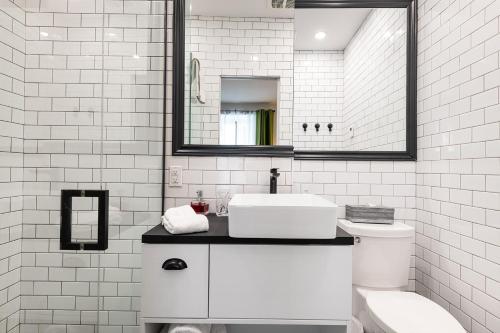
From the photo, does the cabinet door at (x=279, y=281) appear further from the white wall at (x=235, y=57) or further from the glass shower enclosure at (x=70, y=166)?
the white wall at (x=235, y=57)

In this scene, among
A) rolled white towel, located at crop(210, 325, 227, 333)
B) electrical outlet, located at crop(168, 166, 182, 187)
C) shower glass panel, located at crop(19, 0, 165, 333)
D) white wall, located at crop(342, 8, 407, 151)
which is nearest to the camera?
shower glass panel, located at crop(19, 0, 165, 333)

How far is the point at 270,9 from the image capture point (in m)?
1.81

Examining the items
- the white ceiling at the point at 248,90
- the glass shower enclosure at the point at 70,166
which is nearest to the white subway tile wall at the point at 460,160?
the white ceiling at the point at 248,90

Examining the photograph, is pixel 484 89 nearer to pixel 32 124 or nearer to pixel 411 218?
pixel 411 218

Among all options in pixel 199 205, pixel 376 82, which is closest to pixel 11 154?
pixel 199 205

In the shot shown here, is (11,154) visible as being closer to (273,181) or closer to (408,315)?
(273,181)

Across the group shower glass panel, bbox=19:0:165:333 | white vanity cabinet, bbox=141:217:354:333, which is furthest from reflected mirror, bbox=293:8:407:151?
shower glass panel, bbox=19:0:165:333

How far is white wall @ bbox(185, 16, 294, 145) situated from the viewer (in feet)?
5.86

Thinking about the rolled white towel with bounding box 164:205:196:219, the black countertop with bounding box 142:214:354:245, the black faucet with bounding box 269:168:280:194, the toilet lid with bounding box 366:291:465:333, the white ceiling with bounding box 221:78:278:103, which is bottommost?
the toilet lid with bounding box 366:291:465:333

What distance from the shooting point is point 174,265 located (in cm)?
128

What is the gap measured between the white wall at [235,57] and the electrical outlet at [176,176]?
198 millimetres

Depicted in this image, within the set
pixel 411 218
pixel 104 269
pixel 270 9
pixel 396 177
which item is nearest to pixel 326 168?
pixel 396 177

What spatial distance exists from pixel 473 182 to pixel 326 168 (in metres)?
0.79

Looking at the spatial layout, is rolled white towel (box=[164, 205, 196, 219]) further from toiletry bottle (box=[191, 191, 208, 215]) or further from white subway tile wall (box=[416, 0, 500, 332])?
white subway tile wall (box=[416, 0, 500, 332])
